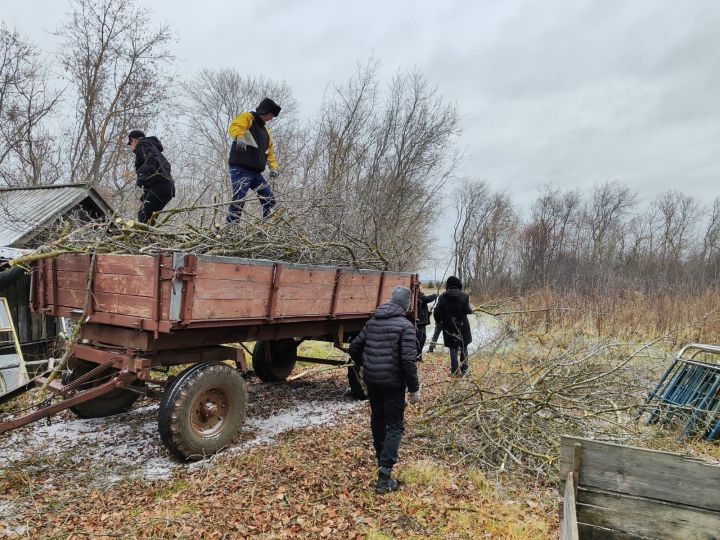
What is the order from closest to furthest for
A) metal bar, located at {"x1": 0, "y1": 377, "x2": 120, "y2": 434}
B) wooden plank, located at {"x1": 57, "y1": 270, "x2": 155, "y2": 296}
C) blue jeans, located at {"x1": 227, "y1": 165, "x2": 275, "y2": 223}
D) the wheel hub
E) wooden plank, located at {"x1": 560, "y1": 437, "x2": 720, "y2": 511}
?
wooden plank, located at {"x1": 560, "y1": 437, "x2": 720, "y2": 511}, metal bar, located at {"x1": 0, "y1": 377, "x2": 120, "y2": 434}, wooden plank, located at {"x1": 57, "y1": 270, "x2": 155, "y2": 296}, the wheel hub, blue jeans, located at {"x1": 227, "y1": 165, "x2": 275, "y2": 223}

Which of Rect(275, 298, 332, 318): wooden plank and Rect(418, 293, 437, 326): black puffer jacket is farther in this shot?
Rect(418, 293, 437, 326): black puffer jacket

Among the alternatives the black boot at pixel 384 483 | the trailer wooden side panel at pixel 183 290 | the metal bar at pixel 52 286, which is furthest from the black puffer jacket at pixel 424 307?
the metal bar at pixel 52 286

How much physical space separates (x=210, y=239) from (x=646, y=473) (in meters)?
4.28

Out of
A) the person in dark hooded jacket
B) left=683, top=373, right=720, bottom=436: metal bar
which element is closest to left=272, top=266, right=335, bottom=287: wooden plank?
the person in dark hooded jacket

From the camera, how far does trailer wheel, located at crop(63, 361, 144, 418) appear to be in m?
5.26

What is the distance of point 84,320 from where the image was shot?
433cm

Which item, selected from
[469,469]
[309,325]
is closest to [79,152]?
[309,325]

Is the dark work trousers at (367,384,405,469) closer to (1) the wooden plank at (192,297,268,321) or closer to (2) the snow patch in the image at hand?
(1) the wooden plank at (192,297,268,321)

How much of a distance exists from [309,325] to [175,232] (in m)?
1.88

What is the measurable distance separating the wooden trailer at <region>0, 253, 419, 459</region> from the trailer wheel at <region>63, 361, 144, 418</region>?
0.01 metres

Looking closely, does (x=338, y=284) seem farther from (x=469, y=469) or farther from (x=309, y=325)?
(x=469, y=469)

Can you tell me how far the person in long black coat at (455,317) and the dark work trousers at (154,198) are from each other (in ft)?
16.6

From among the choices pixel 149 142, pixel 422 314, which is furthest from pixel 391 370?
pixel 422 314

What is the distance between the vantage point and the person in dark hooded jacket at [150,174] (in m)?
6.31
